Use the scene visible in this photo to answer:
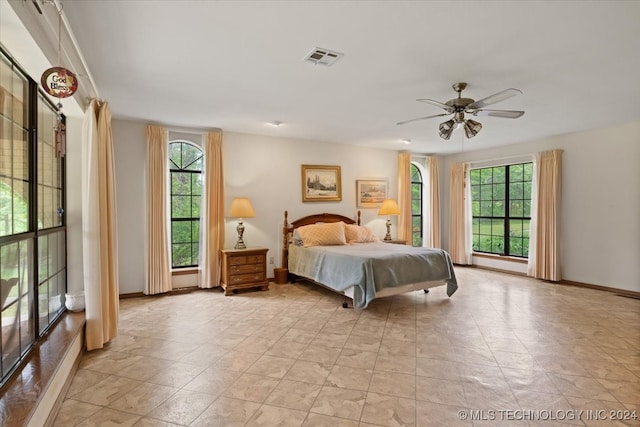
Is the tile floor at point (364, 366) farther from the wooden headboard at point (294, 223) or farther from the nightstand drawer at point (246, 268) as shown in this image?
the wooden headboard at point (294, 223)

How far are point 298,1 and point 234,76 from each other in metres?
1.33

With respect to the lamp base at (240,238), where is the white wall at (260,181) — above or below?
above

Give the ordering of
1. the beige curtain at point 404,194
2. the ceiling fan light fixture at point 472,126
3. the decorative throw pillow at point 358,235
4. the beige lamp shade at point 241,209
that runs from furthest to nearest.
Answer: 1. the beige curtain at point 404,194
2. the decorative throw pillow at point 358,235
3. the beige lamp shade at point 241,209
4. the ceiling fan light fixture at point 472,126

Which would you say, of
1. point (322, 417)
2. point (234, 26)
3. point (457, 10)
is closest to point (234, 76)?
point (234, 26)

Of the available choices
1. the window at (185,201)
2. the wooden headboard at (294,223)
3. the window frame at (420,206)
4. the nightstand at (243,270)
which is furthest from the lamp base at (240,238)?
the window frame at (420,206)

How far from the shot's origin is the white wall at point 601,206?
189 inches

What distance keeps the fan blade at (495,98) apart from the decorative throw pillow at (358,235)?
3.21 m

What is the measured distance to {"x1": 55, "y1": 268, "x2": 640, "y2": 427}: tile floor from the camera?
2076 mm

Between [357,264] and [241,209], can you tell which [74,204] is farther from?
[357,264]

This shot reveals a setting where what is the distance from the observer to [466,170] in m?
7.12

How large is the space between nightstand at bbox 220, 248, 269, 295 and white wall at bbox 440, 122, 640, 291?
203 inches

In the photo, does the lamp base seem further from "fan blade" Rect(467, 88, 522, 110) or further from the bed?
"fan blade" Rect(467, 88, 522, 110)

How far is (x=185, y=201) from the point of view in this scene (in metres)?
5.25

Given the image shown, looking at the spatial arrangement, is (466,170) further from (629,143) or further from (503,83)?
(503,83)
